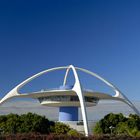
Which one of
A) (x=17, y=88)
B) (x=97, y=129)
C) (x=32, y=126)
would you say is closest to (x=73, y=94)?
(x=97, y=129)

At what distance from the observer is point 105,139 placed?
1120 inches

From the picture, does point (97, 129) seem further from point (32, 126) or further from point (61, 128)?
point (32, 126)

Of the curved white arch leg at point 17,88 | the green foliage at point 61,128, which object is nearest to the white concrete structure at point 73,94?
the curved white arch leg at point 17,88

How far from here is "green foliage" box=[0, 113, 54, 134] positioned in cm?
7412

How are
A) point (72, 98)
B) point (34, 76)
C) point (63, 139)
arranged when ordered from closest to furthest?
point (63, 139)
point (72, 98)
point (34, 76)

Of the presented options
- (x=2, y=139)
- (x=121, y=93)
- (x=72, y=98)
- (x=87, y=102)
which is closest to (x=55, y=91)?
(x=72, y=98)

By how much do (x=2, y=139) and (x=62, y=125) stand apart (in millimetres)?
48601

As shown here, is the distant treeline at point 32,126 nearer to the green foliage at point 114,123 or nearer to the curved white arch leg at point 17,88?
the green foliage at point 114,123

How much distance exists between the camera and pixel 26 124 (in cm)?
7512

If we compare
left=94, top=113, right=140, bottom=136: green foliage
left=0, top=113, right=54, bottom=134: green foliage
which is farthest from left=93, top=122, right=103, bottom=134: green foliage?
left=0, top=113, right=54, bottom=134: green foliage

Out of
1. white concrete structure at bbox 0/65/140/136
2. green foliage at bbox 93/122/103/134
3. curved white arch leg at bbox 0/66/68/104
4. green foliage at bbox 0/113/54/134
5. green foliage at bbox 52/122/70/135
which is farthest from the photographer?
curved white arch leg at bbox 0/66/68/104

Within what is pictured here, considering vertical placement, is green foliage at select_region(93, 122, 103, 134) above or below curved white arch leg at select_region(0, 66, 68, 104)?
below

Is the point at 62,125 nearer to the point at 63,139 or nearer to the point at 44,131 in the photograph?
the point at 44,131

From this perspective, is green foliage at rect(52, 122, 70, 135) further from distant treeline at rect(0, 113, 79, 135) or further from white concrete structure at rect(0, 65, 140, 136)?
white concrete structure at rect(0, 65, 140, 136)
